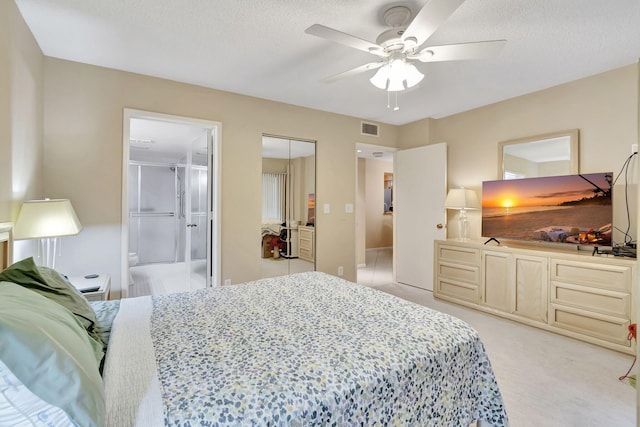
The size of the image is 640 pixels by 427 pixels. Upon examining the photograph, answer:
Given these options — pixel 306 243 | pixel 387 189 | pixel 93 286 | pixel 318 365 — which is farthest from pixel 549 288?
pixel 387 189

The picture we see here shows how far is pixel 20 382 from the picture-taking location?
2.21 feet

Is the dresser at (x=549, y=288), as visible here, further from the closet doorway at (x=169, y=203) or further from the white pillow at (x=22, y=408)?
the white pillow at (x=22, y=408)

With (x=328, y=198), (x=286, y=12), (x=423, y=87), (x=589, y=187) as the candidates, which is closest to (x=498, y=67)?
(x=423, y=87)

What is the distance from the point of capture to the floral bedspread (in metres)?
0.94

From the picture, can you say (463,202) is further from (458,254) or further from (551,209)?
(551,209)

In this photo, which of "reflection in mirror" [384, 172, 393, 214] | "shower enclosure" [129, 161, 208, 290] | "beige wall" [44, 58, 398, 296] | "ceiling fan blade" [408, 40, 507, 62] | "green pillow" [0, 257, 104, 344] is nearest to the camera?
"green pillow" [0, 257, 104, 344]

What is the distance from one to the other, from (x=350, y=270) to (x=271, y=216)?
4.66 ft

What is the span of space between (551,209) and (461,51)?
2.19 metres

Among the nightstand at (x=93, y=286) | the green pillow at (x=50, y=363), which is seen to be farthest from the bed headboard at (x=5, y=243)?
the green pillow at (x=50, y=363)

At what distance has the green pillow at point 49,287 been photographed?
4.19 feet

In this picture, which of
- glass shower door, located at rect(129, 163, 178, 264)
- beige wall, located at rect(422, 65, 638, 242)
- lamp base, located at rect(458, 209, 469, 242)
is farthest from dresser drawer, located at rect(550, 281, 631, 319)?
glass shower door, located at rect(129, 163, 178, 264)

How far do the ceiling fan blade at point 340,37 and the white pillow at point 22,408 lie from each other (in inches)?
69.5

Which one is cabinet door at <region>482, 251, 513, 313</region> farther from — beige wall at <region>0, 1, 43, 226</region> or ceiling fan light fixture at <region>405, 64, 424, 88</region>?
beige wall at <region>0, 1, 43, 226</region>

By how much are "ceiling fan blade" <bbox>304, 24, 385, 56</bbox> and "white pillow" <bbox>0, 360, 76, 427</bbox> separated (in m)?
1.76
